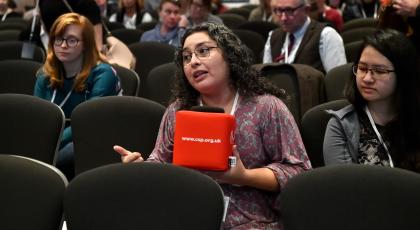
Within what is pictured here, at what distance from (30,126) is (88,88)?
23.1 inches

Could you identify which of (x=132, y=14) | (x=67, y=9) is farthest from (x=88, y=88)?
(x=132, y=14)

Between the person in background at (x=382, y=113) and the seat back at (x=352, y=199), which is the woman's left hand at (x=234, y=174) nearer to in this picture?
the seat back at (x=352, y=199)

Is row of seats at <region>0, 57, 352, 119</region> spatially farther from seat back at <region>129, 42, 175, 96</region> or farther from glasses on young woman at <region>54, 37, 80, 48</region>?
glasses on young woman at <region>54, 37, 80, 48</region>

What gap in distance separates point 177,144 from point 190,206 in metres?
0.20

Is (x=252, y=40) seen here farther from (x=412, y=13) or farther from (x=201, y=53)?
(x=201, y=53)

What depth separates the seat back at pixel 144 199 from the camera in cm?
223

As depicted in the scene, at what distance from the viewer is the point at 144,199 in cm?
226

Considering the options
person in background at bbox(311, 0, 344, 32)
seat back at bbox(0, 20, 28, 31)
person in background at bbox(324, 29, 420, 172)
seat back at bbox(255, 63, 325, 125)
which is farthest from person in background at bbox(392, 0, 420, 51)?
seat back at bbox(0, 20, 28, 31)

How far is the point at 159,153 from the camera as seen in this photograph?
2.68 m

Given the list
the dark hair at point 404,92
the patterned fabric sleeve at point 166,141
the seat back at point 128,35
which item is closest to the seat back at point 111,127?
the patterned fabric sleeve at point 166,141

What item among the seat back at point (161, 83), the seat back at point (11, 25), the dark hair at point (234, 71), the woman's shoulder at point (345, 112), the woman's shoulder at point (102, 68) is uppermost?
the dark hair at point (234, 71)

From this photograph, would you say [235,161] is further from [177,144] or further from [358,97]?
[358,97]

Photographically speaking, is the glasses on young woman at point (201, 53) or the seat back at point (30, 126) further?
the seat back at point (30, 126)

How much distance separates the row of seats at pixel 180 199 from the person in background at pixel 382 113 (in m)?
0.51
